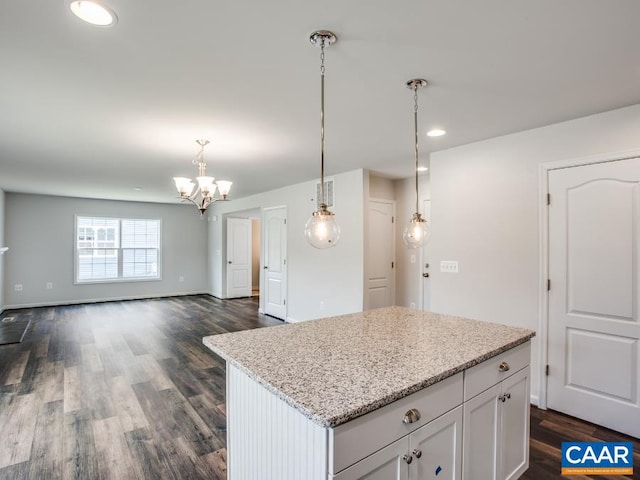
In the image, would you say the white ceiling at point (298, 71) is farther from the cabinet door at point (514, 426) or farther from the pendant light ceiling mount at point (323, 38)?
the cabinet door at point (514, 426)

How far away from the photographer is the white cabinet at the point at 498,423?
1.63 meters

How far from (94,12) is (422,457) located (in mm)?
2319

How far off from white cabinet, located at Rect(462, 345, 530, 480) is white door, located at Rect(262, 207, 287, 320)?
4.58 metres

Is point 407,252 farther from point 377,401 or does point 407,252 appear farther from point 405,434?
point 377,401

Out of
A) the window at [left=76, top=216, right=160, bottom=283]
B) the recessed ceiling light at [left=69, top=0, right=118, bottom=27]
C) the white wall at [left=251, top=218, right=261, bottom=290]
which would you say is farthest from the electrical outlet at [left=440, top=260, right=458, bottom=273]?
the window at [left=76, top=216, right=160, bottom=283]

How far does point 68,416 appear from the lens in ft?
9.18

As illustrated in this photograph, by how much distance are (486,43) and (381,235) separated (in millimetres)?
3508

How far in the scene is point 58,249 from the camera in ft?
24.7

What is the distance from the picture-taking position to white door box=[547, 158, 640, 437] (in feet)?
8.36

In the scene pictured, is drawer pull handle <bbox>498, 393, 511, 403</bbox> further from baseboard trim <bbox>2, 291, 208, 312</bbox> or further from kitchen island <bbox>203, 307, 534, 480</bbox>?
baseboard trim <bbox>2, 291, 208, 312</bbox>

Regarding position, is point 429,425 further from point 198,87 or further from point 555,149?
point 555,149

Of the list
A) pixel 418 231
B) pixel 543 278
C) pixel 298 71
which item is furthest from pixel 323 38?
pixel 543 278

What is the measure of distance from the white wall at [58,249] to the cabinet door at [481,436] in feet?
27.9
